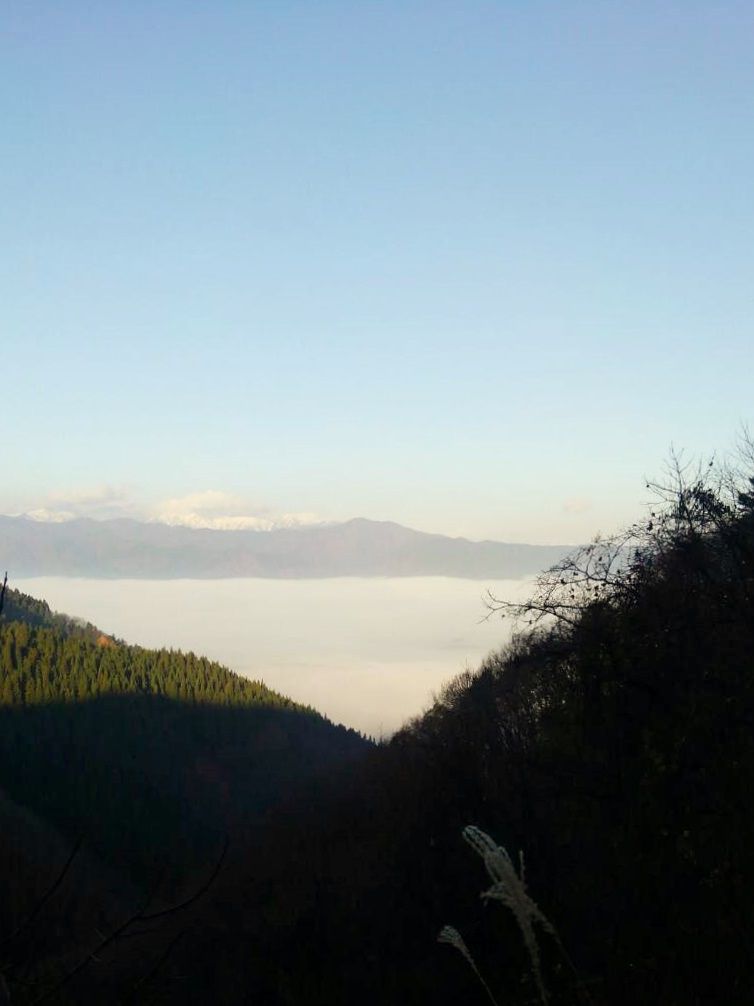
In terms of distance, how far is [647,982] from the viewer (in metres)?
11.6

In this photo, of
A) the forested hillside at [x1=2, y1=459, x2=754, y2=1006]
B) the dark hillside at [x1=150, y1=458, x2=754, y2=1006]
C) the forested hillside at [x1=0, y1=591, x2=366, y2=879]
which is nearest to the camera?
the forested hillside at [x1=2, y1=459, x2=754, y2=1006]

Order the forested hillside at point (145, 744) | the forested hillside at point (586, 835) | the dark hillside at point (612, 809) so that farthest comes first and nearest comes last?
the forested hillside at point (145, 744) < the dark hillside at point (612, 809) < the forested hillside at point (586, 835)

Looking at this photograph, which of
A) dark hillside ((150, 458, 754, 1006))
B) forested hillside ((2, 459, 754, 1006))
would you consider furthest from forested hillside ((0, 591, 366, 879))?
dark hillside ((150, 458, 754, 1006))

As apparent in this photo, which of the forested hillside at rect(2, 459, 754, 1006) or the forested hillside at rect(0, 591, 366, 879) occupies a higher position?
the forested hillside at rect(2, 459, 754, 1006)

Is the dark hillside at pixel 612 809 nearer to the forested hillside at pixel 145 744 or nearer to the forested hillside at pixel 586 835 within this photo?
the forested hillside at pixel 586 835

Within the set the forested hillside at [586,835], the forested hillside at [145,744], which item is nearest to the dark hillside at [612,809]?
the forested hillside at [586,835]

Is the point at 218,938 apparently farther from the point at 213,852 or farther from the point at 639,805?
the point at 213,852

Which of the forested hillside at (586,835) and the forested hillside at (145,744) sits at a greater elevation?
the forested hillside at (586,835)

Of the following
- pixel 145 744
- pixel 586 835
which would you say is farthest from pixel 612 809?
pixel 145 744

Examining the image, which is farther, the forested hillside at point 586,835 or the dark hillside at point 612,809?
the dark hillside at point 612,809

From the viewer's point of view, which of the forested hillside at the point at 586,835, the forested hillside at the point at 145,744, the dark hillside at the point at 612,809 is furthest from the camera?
the forested hillside at the point at 145,744

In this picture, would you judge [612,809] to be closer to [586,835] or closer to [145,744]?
[586,835]

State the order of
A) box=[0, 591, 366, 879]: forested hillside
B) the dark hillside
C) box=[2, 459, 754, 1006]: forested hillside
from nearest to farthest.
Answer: box=[2, 459, 754, 1006]: forested hillside, the dark hillside, box=[0, 591, 366, 879]: forested hillside

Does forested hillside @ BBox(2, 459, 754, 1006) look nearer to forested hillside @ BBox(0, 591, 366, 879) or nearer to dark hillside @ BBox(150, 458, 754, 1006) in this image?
dark hillside @ BBox(150, 458, 754, 1006)
